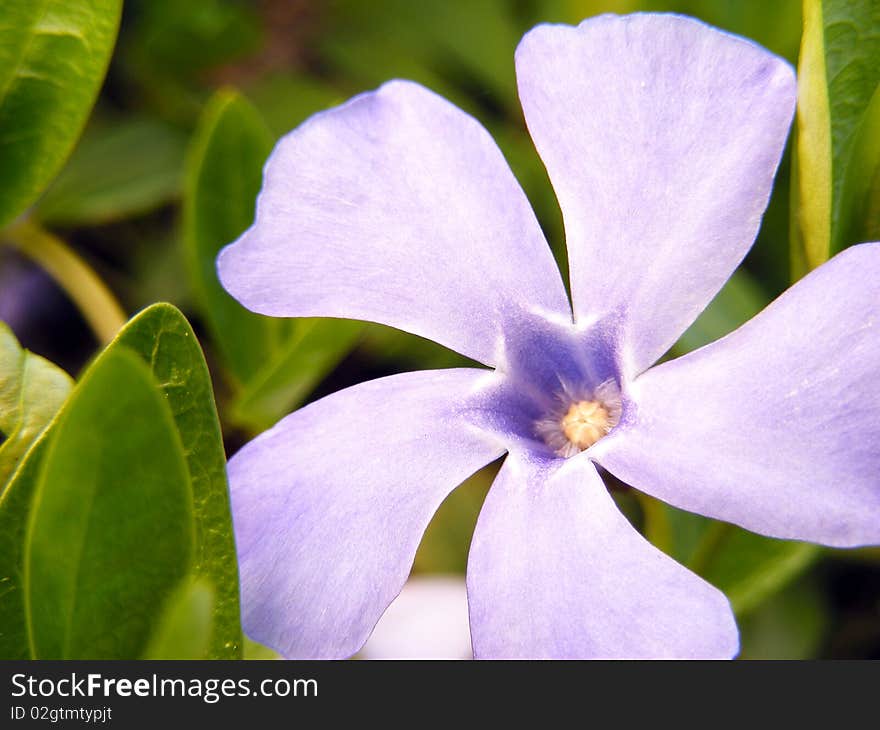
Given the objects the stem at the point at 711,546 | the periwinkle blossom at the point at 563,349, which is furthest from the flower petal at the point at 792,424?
the stem at the point at 711,546

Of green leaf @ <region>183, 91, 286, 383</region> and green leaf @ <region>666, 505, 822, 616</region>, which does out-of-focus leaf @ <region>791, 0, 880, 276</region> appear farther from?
green leaf @ <region>183, 91, 286, 383</region>

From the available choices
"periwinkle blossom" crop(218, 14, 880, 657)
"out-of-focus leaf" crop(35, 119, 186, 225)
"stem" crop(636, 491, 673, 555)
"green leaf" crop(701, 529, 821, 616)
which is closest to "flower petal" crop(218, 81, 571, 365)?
"periwinkle blossom" crop(218, 14, 880, 657)

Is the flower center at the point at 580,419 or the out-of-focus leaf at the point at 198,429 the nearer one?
the out-of-focus leaf at the point at 198,429

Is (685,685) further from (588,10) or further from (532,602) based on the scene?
(588,10)

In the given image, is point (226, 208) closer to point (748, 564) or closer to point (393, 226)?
point (393, 226)

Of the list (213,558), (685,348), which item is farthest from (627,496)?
(213,558)

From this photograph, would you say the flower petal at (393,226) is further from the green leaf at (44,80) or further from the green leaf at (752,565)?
the green leaf at (752,565)
